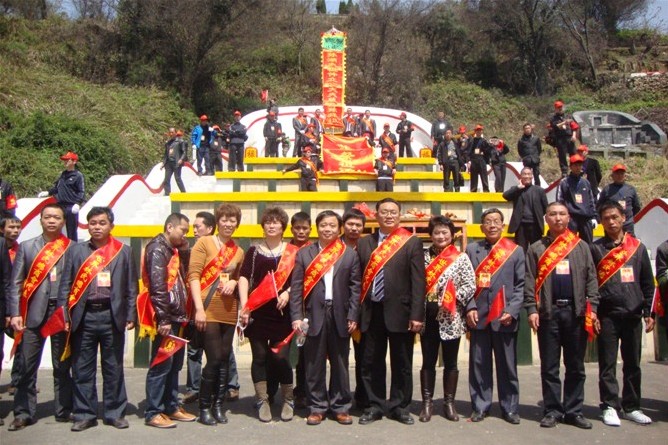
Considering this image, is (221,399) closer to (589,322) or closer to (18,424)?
(18,424)

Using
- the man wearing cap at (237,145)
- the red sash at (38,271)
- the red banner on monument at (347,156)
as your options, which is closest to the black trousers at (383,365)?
the red sash at (38,271)

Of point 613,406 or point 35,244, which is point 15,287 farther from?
point 613,406

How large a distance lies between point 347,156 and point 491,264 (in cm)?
1205

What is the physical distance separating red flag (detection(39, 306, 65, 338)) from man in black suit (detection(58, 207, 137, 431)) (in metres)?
0.06

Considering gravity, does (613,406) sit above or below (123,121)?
below

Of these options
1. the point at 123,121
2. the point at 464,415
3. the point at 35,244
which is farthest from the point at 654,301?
the point at 123,121

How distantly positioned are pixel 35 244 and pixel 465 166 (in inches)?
531

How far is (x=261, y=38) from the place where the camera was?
97.0 ft

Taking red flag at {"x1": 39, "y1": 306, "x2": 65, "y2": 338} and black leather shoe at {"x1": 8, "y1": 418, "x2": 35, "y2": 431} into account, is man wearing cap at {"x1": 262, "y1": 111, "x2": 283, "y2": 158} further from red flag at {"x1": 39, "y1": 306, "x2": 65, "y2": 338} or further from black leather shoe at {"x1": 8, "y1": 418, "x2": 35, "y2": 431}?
black leather shoe at {"x1": 8, "y1": 418, "x2": 35, "y2": 431}

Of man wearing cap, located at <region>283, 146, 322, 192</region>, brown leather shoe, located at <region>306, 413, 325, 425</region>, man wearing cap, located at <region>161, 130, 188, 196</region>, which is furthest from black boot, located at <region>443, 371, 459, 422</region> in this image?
man wearing cap, located at <region>161, 130, 188, 196</region>

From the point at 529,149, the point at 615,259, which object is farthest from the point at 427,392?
the point at 529,149

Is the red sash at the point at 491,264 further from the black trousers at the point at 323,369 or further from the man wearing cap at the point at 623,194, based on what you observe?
the man wearing cap at the point at 623,194

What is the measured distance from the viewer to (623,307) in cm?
570

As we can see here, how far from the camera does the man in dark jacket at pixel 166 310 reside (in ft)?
17.7
